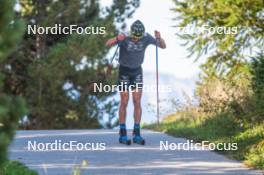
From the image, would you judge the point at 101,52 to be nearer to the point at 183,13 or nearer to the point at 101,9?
the point at 101,9

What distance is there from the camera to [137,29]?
41.3 feet

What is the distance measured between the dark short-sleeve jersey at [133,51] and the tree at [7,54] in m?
8.16

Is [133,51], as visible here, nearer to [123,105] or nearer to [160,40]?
[160,40]

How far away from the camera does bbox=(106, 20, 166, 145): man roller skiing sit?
12.6m

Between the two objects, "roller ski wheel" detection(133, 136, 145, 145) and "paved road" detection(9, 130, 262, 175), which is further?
"roller ski wheel" detection(133, 136, 145, 145)

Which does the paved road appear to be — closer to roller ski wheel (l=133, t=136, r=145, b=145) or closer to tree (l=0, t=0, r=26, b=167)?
roller ski wheel (l=133, t=136, r=145, b=145)

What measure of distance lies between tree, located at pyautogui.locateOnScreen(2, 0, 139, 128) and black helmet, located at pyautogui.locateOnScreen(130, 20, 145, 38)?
17.0 meters

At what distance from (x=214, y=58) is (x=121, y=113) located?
11961 millimetres

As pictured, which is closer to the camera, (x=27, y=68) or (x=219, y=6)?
(x=219, y=6)

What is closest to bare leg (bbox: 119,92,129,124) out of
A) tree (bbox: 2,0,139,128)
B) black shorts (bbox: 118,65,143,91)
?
black shorts (bbox: 118,65,143,91)

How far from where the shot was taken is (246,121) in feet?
47.8

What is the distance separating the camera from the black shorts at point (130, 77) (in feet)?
42.2

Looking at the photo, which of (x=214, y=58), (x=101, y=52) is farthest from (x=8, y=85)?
→ (x=214, y=58)

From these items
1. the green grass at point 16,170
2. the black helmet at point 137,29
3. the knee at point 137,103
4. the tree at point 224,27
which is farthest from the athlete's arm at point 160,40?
the tree at point 224,27
